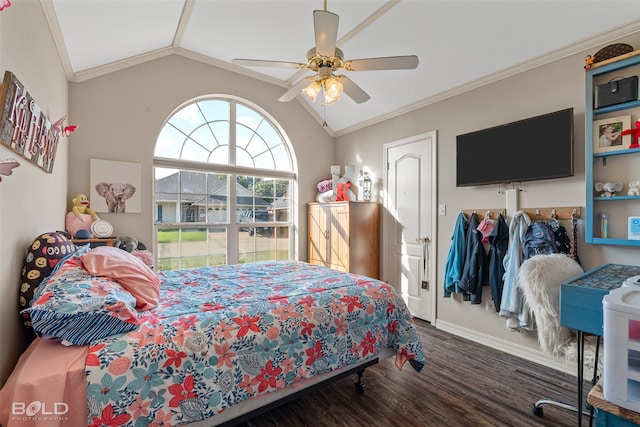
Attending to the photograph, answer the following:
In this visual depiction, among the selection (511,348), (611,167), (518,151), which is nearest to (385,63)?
(518,151)

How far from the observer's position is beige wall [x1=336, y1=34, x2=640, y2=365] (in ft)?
8.07

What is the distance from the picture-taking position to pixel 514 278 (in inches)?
103

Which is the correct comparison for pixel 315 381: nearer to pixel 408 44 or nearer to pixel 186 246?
pixel 186 246

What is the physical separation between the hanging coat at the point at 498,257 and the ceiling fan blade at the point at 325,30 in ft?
7.04

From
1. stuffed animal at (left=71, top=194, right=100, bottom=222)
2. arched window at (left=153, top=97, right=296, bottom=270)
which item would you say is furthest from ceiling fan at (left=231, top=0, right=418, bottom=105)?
stuffed animal at (left=71, top=194, right=100, bottom=222)

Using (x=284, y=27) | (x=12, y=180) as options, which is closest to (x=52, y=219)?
(x=12, y=180)

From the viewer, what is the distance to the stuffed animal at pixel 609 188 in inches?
→ 87.4

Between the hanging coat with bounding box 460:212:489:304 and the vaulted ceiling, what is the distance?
161 centimetres

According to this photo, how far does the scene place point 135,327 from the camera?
1368mm

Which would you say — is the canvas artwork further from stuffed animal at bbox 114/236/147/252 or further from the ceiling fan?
the ceiling fan

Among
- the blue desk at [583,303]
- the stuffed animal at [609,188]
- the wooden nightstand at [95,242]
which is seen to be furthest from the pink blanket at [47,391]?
the stuffed animal at [609,188]

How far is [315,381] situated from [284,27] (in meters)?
3.15

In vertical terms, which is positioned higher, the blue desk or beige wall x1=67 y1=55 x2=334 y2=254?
beige wall x1=67 y1=55 x2=334 y2=254

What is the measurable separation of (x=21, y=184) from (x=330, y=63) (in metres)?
1.90
